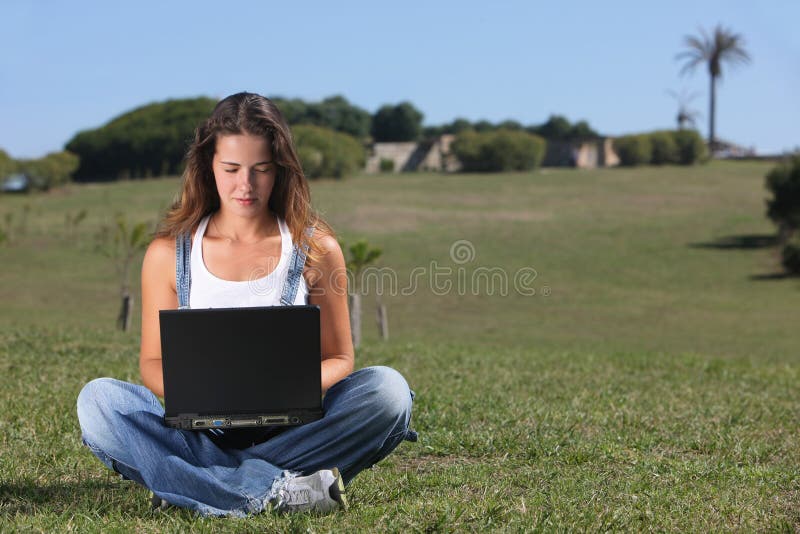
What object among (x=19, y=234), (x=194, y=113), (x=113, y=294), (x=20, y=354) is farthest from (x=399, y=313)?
(x=194, y=113)

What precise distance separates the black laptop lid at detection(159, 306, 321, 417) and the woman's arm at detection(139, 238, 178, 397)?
281 mm

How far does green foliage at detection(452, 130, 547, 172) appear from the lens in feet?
209

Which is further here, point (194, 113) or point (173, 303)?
point (194, 113)

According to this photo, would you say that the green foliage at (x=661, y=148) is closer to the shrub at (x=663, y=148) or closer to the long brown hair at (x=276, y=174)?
the shrub at (x=663, y=148)

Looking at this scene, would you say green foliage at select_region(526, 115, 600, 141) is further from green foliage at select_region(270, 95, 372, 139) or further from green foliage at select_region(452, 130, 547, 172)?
green foliage at select_region(452, 130, 547, 172)

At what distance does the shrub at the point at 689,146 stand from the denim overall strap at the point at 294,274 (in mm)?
70513

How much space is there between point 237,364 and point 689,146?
7105 cm

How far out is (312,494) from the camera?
146 inches

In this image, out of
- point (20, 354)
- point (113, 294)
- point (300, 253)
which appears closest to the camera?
point (300, 253)

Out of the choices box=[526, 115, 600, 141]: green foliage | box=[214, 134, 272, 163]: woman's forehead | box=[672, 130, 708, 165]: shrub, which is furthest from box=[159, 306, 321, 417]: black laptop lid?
box=[526, 115, 600, 141]: green foliage

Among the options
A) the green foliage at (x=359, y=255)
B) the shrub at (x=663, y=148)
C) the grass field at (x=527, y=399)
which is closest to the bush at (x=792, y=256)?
the grass field at (x=527, y=399)

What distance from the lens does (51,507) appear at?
4.01 m

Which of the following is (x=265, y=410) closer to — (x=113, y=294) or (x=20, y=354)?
(x=20, y=354)

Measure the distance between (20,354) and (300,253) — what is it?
616cm
